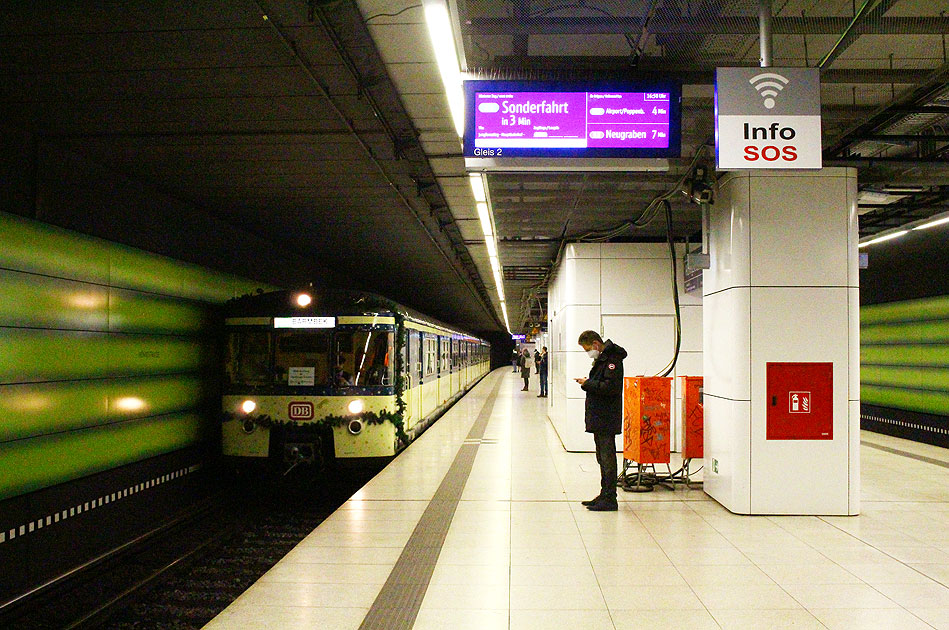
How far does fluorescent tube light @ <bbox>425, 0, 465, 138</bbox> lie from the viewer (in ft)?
13.1

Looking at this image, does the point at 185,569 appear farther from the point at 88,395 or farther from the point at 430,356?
the point at 430,356

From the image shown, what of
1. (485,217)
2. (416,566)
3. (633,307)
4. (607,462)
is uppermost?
(485,217)

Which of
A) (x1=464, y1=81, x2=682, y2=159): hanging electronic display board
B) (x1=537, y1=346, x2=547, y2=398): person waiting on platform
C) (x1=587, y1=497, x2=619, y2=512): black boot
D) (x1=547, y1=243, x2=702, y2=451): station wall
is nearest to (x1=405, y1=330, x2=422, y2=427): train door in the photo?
(x1=547, y1=243, x2=702, y2=451): station wall

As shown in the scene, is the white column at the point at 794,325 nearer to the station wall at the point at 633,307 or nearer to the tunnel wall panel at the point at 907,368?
the station wall at the point at 633,307

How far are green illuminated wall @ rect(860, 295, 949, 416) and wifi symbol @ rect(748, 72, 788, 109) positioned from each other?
8.33 metres

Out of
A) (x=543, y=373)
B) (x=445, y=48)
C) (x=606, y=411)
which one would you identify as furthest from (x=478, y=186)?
(x=543, y=373)

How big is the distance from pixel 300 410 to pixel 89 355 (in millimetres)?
2384

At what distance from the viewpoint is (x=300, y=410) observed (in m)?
8.62

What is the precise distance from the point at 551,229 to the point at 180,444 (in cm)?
622

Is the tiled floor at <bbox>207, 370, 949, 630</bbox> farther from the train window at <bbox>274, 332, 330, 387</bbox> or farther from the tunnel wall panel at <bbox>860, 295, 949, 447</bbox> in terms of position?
the tunnel wall panel at <bbox>860, 295, 949, 447</bbox>

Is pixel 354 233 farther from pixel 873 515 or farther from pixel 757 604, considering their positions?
pixel 757 604

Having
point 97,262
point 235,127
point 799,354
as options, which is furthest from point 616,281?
point 97,262

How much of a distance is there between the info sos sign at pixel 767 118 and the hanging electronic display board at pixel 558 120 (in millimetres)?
371

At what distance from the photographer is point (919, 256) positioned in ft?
39.6
